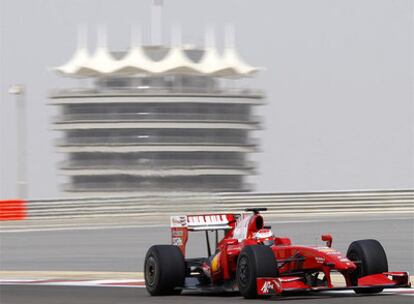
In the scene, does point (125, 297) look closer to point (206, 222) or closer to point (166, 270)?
point (166, 270)

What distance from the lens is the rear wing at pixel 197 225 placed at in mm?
13383

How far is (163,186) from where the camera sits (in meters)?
113

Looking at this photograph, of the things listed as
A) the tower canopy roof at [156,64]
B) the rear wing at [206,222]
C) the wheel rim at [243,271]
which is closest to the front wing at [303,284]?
the wheel rim at [243,271]

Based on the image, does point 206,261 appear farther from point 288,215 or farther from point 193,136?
point 193,136

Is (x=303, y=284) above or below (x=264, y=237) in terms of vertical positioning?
below

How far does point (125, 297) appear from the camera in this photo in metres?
12.5

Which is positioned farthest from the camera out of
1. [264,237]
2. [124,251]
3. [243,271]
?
[124,251]

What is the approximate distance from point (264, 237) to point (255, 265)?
1151mm

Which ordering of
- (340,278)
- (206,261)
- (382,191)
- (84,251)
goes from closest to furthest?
(206,261) < (340,278) < (84,251) < (382,191)

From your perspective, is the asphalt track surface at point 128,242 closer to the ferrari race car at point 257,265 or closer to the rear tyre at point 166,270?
the ferrari race car at point 257,265

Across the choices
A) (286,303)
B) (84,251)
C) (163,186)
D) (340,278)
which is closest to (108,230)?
(84,251)

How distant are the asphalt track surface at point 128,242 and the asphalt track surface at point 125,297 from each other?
4557mm

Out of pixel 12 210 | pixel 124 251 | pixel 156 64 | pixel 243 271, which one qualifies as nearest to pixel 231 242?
pixel 243 271

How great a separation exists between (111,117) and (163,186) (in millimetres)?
8813
